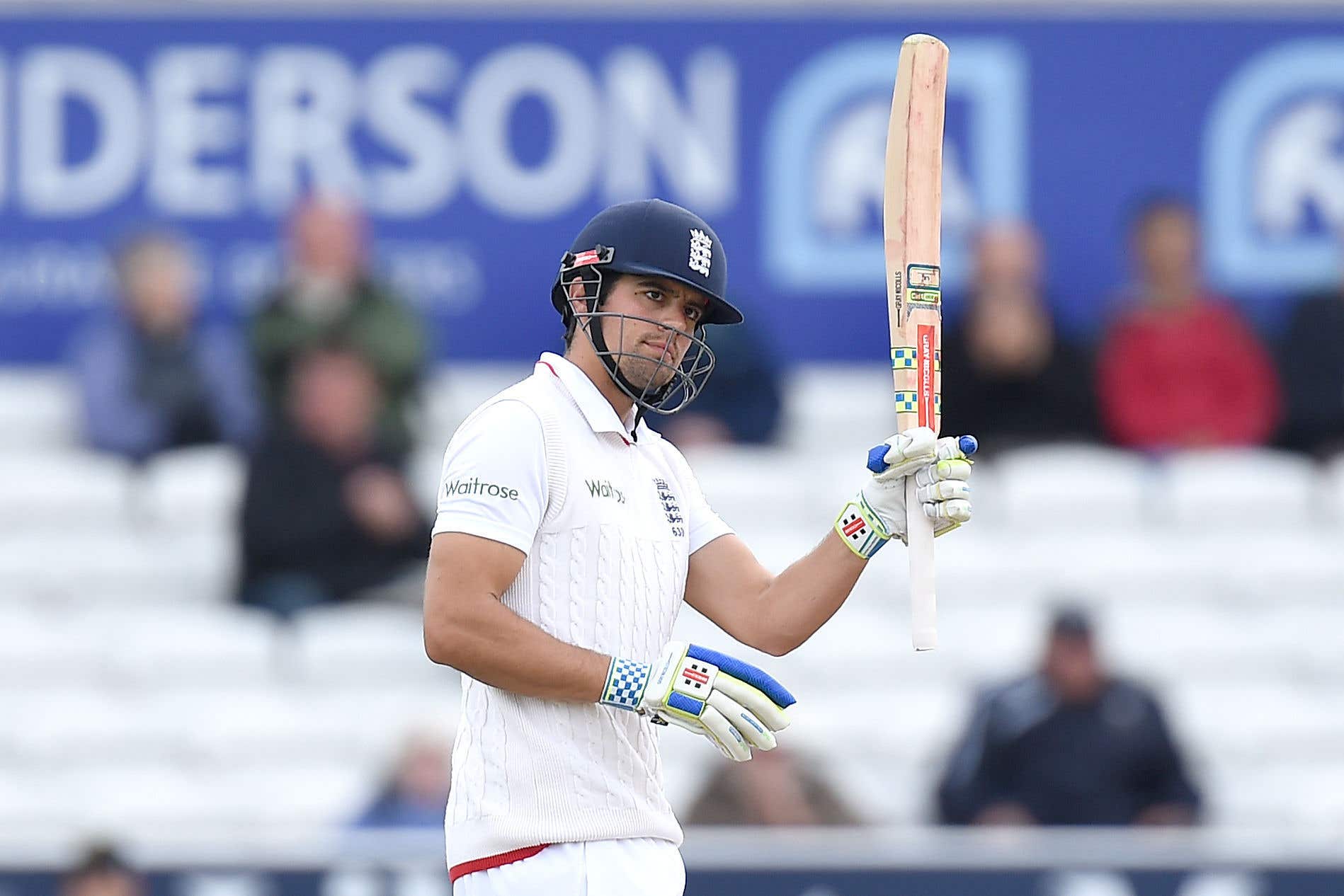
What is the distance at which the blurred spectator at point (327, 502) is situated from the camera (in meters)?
7.62

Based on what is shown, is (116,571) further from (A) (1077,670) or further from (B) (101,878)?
(A) (1077,670)

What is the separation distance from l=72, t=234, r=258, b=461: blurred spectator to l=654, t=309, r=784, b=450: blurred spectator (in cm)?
152

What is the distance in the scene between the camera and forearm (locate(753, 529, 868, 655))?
365 centimetres

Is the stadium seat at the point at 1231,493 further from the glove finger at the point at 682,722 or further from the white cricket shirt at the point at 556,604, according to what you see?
the glove finger at the point at 682,722

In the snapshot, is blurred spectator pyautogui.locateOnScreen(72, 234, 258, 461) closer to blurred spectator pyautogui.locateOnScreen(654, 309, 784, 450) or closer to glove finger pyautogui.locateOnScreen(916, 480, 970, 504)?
blurred spectator pyautogui.locateOnScreen(654, 309, 784, 450)

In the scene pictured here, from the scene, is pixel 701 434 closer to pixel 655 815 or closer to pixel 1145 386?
pixel 1145 386

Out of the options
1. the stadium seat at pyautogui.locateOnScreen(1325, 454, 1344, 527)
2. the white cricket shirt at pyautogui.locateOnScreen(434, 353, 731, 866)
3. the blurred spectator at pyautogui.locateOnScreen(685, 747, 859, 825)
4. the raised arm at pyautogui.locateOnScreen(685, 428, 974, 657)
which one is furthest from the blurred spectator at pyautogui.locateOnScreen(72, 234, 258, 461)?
the white cricket shirt at pyautogui.locateOnScreen(434, 353, 731, 866)

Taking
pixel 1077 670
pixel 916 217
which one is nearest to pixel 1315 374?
pixel 1077 670

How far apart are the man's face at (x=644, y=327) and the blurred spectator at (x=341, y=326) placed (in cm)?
430

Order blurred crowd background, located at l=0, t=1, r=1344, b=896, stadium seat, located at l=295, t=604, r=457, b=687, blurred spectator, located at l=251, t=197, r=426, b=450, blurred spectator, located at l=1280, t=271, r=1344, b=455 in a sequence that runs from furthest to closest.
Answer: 1. blurred spectator, located at l=1280, t=271, r=1344, b=455
2. blurred spectator, located at l=251, t=197, r=426, b=450
3. stadium seat, located at l=295, t=604, r=457, b=687
4. blurred crowd background, located at l=0, t=1, r=1344, b=896

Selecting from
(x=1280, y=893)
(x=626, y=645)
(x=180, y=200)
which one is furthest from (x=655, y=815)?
(x=180, y=200)

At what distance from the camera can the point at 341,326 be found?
782 cm

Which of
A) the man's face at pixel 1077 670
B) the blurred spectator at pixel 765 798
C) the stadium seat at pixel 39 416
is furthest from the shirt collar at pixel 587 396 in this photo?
the stadium seat at pixel 39 416

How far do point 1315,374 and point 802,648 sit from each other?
2.26 m
